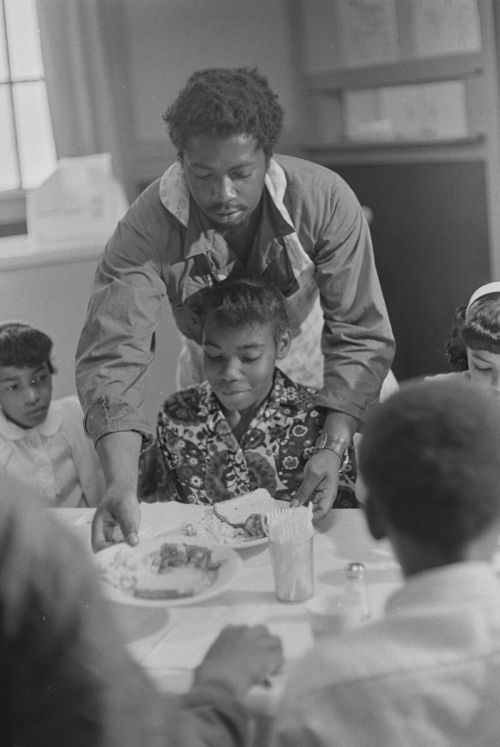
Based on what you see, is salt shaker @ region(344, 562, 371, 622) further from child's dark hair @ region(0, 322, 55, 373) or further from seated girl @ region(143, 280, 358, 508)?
child's dark hair @ region(0, 322, 55, 373)

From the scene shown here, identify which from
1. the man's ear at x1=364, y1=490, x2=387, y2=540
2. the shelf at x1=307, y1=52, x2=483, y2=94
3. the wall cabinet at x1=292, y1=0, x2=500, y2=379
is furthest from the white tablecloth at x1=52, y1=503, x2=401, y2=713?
the shelf at x1=307, y1=52, x2=483, y2=94

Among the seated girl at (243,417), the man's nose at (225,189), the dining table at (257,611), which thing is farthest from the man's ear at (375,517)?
the seated girl at (243,417)

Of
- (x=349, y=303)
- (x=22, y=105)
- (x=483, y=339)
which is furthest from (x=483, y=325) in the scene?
(x=22, y=105)

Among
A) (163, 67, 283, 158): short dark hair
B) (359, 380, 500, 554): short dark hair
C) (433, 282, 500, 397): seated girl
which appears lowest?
(433, 282, 500, 397): seated girl

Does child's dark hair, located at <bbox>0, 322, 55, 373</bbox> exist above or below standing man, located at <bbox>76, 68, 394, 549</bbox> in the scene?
below

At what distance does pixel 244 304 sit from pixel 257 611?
0.80m

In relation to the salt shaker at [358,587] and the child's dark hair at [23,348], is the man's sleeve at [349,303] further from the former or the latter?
the child's dark hair at [23,348]

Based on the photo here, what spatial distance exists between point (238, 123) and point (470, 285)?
5.85 ft

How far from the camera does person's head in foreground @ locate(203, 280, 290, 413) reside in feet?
6.86

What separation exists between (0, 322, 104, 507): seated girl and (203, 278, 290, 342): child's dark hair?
0.55 metres

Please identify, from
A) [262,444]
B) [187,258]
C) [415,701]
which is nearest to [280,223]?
[187,258]

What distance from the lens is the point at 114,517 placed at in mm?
1695

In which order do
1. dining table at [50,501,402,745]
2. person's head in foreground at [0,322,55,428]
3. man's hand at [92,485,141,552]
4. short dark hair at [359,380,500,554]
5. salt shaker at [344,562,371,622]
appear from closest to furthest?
1. short dark hair at [359,380,500,554]
2. dining table at [50,501,402,745]
3. salt shaker at [344,562,371,622]
4. man's hand at [92,485,141,552]
5. person's head in foreground at [0,322,55,428]

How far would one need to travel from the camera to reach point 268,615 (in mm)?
1449
